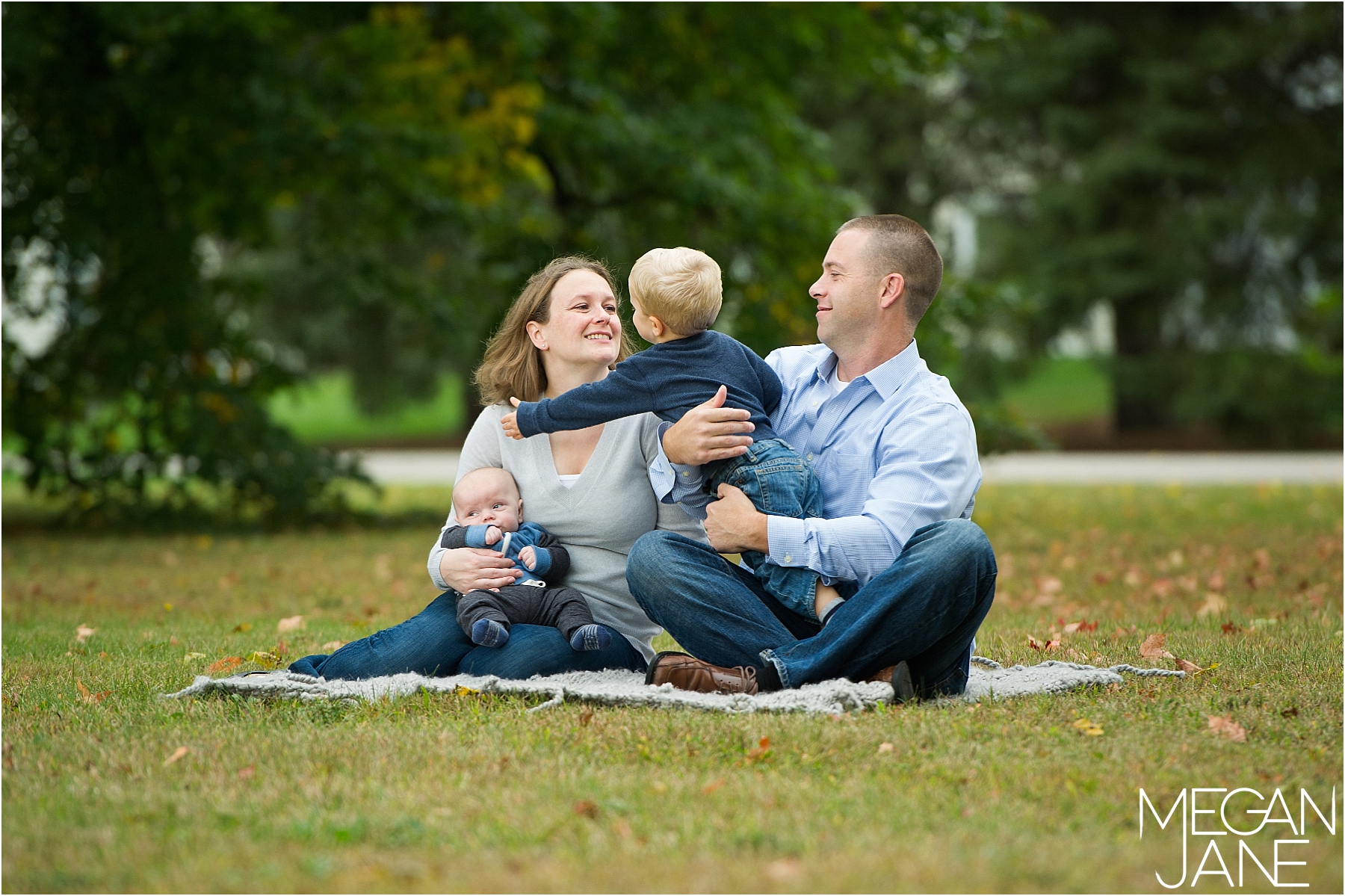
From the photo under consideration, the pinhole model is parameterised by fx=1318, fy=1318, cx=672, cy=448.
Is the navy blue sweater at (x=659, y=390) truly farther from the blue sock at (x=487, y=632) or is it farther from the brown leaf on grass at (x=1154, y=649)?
the brown leaf on grass at (x=1154, y=649)

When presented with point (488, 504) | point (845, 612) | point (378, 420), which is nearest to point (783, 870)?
point (845, 612)

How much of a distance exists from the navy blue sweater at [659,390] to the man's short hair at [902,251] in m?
0.53

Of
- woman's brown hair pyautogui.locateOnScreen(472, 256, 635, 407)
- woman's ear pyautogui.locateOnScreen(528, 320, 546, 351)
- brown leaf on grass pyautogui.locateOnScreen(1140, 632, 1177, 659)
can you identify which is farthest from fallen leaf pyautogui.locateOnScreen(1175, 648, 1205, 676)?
woman's ear pyautogui.locateOnScreen(528, 320, 546, 351)

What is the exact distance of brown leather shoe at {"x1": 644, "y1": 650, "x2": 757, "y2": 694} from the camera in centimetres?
392

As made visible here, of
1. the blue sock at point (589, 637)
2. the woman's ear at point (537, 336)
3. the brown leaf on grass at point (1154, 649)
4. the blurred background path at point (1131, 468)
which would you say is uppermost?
the woman's ear at point (537, 336)

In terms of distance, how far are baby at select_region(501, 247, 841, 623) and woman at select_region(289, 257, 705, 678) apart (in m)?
0.27

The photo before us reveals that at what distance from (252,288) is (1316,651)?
9587mm

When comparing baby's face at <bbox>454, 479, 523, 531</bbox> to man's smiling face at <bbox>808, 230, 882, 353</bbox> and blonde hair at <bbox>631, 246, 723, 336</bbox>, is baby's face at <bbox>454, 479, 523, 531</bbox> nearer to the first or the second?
blonde hair at <bbox>631, 246, 723, 336</bbox>

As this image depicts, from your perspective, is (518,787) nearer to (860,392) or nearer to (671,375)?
(671,375)

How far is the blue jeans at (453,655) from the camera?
168 inches

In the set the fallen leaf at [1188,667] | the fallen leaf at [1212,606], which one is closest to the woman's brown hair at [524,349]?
the fallen leaf at [1188,667]

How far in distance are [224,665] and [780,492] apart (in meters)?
2.27

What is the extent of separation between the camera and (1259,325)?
22.1 metres

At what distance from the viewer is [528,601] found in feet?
14.0
